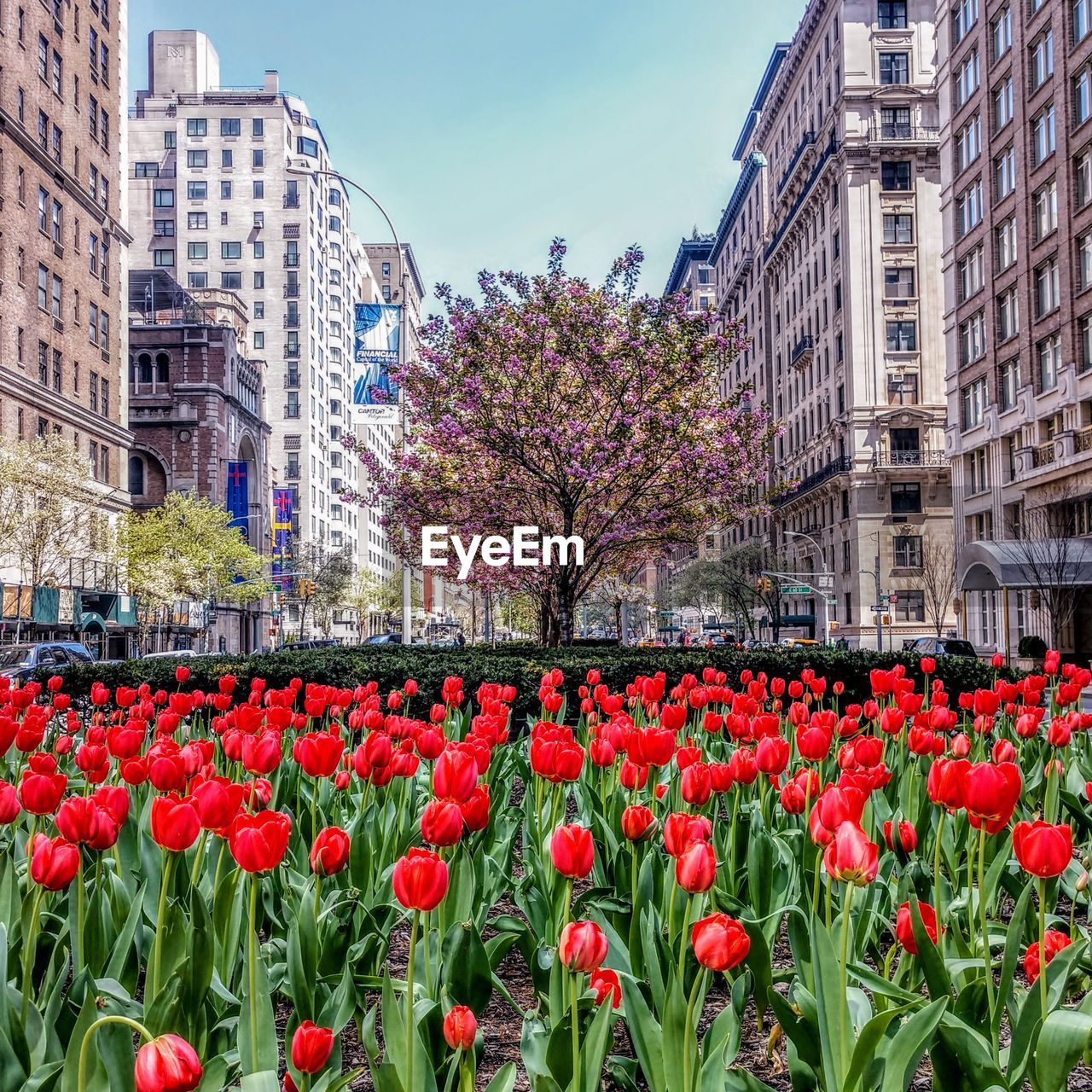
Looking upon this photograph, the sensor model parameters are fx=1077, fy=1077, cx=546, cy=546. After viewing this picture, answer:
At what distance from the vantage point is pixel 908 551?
65688mm

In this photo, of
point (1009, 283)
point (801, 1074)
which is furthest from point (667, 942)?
point (1009, 283)

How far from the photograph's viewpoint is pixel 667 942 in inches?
132

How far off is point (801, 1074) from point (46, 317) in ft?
172

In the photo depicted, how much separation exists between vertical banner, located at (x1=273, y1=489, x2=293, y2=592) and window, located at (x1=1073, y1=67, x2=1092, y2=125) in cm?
5468

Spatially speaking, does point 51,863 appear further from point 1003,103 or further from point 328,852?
point 1003,103

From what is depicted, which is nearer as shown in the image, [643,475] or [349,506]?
[643,475]

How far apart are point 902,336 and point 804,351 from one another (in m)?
10.7

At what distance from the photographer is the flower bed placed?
7.70 ft

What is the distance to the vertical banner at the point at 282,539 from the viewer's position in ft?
267

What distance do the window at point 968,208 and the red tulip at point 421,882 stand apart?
177 ft

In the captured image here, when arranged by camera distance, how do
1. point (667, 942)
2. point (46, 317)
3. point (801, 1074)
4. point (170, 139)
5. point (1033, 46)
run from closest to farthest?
point (801, 1074)
point (667, 942)
point (1033, 46)
point (46, 317)
point (170, 139)

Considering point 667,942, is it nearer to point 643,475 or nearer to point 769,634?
point 643,475

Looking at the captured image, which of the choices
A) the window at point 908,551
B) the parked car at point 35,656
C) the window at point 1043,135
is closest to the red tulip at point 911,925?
the parked car at point 35,656

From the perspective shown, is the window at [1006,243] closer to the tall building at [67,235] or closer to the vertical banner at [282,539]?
the tall building at [67,235]
